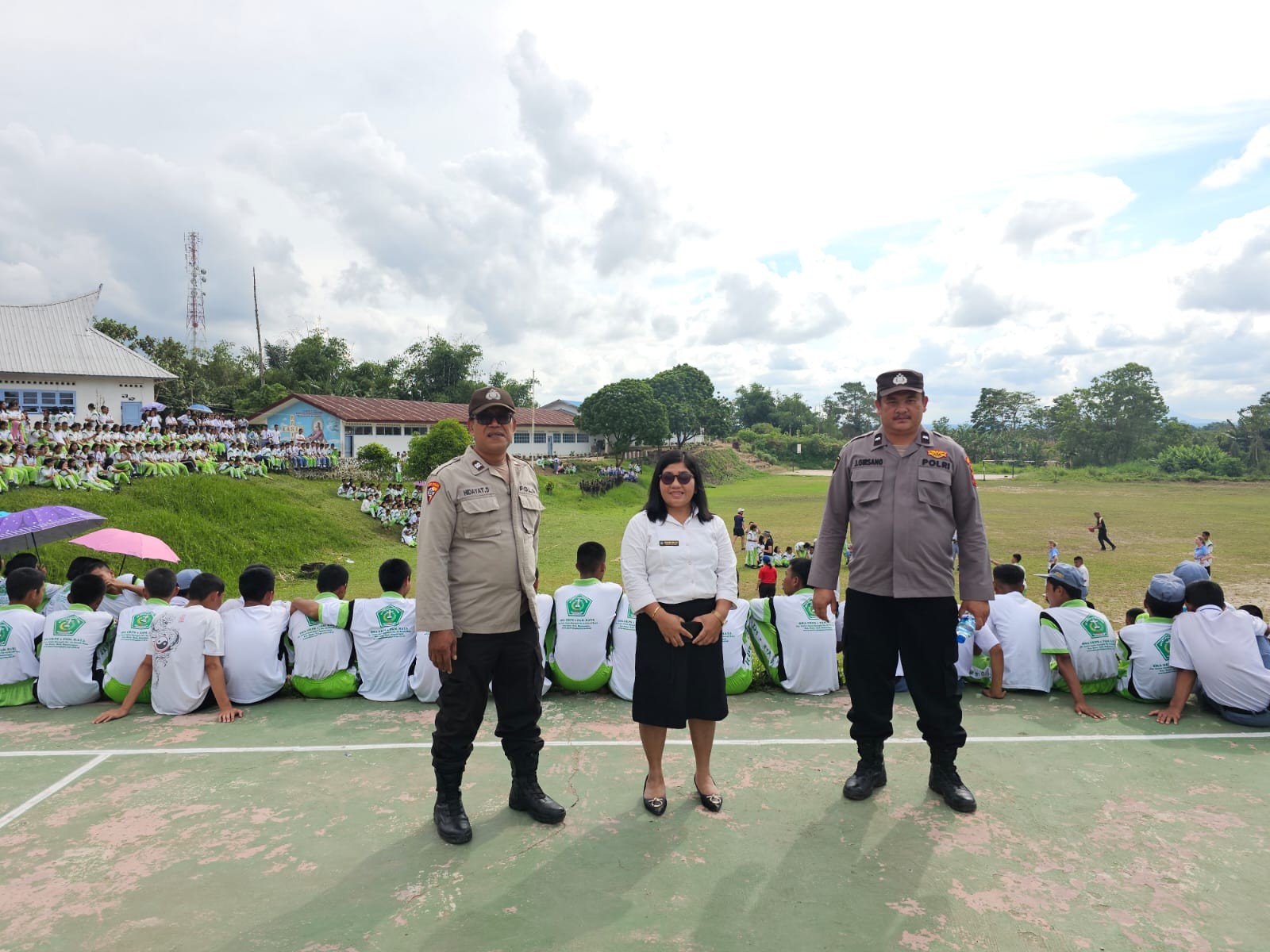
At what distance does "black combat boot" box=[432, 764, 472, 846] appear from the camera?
2.91 m

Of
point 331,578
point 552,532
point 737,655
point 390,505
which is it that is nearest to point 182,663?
point 331,578

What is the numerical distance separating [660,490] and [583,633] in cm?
169

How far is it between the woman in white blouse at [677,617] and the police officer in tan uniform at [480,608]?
1.52 feet

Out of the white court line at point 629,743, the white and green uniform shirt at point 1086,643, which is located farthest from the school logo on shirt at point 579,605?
the white and green uniform shirt at point 1086,643

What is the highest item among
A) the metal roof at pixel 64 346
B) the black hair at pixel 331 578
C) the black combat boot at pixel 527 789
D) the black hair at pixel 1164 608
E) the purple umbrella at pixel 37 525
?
the metal roof at pixel 64 346

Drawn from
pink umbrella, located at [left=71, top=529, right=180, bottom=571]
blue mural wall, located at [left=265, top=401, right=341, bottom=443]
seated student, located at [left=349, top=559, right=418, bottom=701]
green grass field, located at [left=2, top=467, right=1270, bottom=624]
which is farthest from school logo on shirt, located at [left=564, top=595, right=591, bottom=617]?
blue mural wall, located at [left=265, top=401, right=341, bottom=443]

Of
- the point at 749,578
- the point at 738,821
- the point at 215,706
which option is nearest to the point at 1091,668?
the point at 738,821

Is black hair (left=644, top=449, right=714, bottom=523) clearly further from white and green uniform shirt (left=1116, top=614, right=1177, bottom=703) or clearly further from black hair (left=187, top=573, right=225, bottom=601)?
white and green uniform shirt (left=1116, top=614, right=1177, bottom=703)

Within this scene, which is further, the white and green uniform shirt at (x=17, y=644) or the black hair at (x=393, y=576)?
the black hair at (x=393, y=576)

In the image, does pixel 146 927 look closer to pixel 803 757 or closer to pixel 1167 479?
pixel 803 757

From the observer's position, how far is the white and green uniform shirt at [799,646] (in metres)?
4.63

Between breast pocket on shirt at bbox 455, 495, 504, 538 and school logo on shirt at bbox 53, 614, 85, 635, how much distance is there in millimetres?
3107

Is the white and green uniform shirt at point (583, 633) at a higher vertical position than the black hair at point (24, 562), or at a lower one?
lower

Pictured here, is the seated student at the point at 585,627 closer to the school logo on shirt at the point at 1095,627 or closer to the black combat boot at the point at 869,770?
the black combat boot at the point at 869,770
